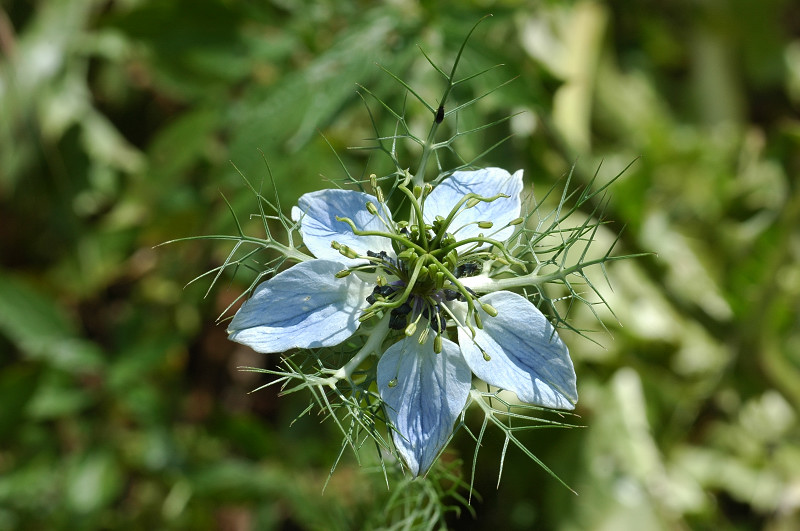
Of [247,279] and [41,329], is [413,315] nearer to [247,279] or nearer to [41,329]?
[247,279]

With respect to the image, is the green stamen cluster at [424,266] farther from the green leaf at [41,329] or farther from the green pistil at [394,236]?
the green leaf at [41,329]

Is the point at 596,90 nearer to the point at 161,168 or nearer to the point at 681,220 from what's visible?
the point at 681,220

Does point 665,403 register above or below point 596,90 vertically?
below

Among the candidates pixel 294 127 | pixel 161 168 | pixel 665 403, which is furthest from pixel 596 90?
pixel 161 168

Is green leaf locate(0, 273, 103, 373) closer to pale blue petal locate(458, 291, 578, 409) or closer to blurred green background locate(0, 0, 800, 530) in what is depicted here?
blurred green background locate(0, 0, 800, 530)

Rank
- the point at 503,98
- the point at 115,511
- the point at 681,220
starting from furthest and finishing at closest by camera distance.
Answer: the point at 681,220, the point at 115,511, the point at 503,98
